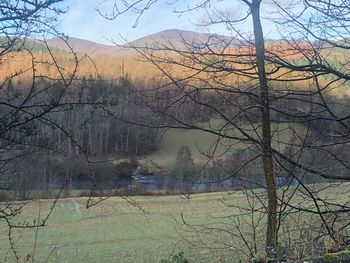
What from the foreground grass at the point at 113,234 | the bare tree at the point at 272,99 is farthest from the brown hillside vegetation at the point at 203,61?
the foreground grass at the point at 113,234

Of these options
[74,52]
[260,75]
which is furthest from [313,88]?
[74,52]

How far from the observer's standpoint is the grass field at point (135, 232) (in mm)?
6582

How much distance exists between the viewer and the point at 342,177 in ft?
19.6

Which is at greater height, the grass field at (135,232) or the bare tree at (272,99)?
the bare tree at (272,99)

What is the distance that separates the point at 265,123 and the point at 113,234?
77.3 feet

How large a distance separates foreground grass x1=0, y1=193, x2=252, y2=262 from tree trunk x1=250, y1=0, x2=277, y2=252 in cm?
156

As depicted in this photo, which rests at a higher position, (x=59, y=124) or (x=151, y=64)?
(x=151, y=64)

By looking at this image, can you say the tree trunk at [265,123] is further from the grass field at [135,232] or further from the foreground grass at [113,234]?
the foreground grass at [113,234]

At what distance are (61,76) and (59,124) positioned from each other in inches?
23.6

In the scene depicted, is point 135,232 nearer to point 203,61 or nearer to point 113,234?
point 113,234

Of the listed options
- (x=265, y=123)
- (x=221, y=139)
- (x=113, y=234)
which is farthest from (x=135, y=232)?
(x=265, y=123)

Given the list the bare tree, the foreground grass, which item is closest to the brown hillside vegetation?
the bare tree

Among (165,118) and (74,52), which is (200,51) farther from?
(74,52)

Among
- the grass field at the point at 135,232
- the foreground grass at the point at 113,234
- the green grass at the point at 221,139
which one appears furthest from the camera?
the foreground grass at the point at 113,234
